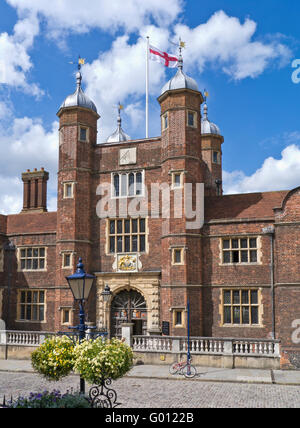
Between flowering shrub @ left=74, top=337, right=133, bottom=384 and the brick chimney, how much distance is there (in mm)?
21998

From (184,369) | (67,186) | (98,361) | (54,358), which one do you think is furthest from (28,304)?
(98,361)

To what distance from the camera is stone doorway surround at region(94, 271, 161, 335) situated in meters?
22.0

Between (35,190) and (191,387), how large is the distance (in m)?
20.2

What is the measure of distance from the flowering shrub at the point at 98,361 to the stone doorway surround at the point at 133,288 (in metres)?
11.8

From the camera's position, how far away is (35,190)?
31078 mm

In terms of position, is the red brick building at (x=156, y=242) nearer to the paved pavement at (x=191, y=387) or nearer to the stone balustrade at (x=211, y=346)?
the stone balustrade at (x=211, y=346)

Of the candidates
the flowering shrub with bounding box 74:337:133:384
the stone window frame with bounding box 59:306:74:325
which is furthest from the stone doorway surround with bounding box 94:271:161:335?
the flowering shrub with bounding box 74:337:133:384

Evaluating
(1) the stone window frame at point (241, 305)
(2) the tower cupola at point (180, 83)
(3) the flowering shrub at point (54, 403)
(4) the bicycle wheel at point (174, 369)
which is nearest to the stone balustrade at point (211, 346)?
Result: (1) the stone window frame at point (241, 305)

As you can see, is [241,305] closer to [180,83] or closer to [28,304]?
[180,83]

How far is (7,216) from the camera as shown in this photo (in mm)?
27859
